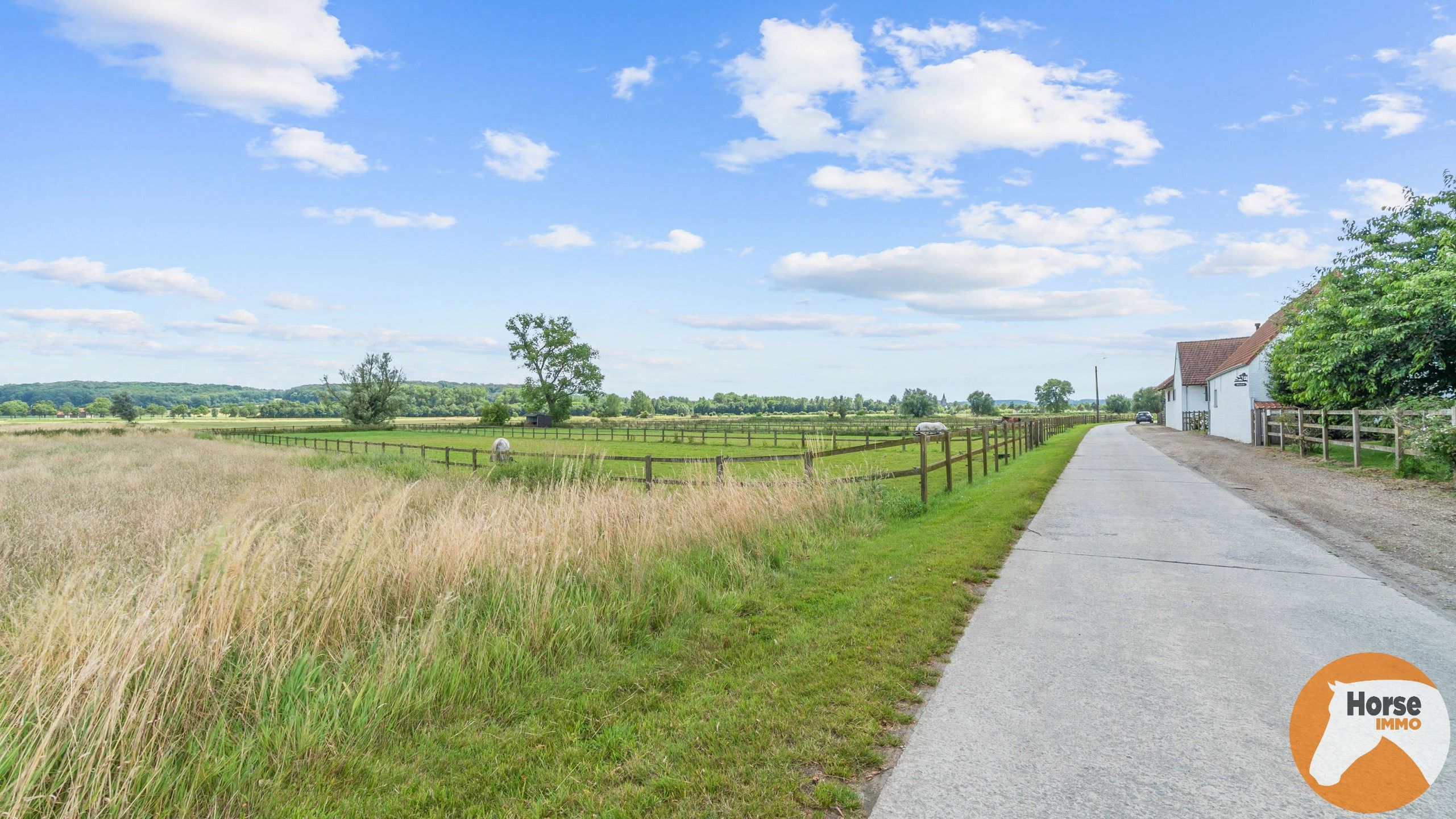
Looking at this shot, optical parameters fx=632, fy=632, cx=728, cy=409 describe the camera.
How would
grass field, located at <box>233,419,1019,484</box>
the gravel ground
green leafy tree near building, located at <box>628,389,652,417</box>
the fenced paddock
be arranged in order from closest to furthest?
the gravel ground → grass field, located at <box>233,419,1019,484</box> → the fenced paddock → green leafy tree near building, located at <box>628,389,652,417</box>

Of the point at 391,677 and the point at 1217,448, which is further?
the point at 1217,448

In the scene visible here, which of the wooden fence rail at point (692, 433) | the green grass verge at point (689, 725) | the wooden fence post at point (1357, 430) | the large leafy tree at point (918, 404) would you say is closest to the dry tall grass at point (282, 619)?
the green grass verge at point (689, 725)

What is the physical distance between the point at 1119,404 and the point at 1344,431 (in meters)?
129

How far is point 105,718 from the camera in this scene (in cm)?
303

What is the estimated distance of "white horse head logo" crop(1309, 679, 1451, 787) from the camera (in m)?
3.07

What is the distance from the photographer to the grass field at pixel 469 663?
2.97m

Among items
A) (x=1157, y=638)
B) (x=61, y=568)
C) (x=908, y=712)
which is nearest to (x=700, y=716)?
(x=908, y=712)

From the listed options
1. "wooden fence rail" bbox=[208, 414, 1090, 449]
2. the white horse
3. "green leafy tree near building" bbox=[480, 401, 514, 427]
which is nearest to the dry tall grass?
the white horse

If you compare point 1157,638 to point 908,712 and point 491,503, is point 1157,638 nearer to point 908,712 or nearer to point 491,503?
point 908,712

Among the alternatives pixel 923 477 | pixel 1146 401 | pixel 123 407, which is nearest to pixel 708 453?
pixel 923 477

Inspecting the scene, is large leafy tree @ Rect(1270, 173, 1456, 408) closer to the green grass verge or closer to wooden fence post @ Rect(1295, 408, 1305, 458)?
wooden fence post @ Rect(1295, 408, 1305, 458)

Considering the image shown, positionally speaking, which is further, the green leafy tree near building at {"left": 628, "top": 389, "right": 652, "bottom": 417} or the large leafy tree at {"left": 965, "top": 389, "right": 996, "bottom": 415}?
Answer: the green leafy tree near building at {"left": 628, "top": 389, "right": 652, "bottom": 417}

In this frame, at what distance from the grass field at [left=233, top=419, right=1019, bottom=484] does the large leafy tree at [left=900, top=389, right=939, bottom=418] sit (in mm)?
57644

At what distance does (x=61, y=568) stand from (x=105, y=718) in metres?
4.74
